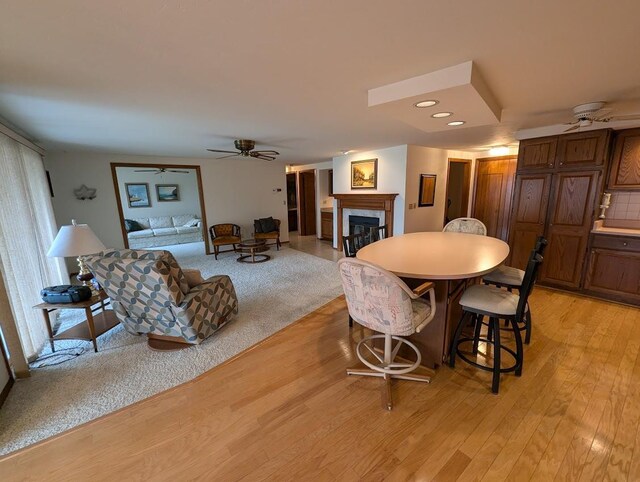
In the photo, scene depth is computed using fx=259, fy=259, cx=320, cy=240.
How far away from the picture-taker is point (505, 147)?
16.9ft

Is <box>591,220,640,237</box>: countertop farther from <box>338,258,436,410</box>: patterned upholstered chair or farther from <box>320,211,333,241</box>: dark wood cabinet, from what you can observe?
<box>320,211,333,241</box>: dark wood cabinet

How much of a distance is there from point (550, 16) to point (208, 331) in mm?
3103

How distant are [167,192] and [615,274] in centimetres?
976

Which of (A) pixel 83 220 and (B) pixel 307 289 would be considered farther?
(A) pixel 83 220

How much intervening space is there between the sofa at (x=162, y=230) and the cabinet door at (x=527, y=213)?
746 centimetres

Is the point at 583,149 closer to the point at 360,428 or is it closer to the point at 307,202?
the point at 360,428

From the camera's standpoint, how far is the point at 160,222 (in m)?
7.46

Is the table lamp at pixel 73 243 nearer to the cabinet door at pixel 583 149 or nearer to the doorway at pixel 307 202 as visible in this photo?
the cabinet door at pixel 583 149

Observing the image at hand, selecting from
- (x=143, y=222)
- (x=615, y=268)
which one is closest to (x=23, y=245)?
(x=143, y=222)

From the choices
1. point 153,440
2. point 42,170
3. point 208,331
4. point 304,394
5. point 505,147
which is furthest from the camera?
Result: point 505,147

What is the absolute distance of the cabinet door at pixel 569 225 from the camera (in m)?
3.16

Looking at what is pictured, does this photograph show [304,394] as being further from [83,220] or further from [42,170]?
[83,220]

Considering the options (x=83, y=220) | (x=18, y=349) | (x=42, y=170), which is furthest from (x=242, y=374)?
(x=83, y=220)

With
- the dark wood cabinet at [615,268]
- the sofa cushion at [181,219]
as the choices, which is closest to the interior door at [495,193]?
the dark wood cabinet at [615,268]
